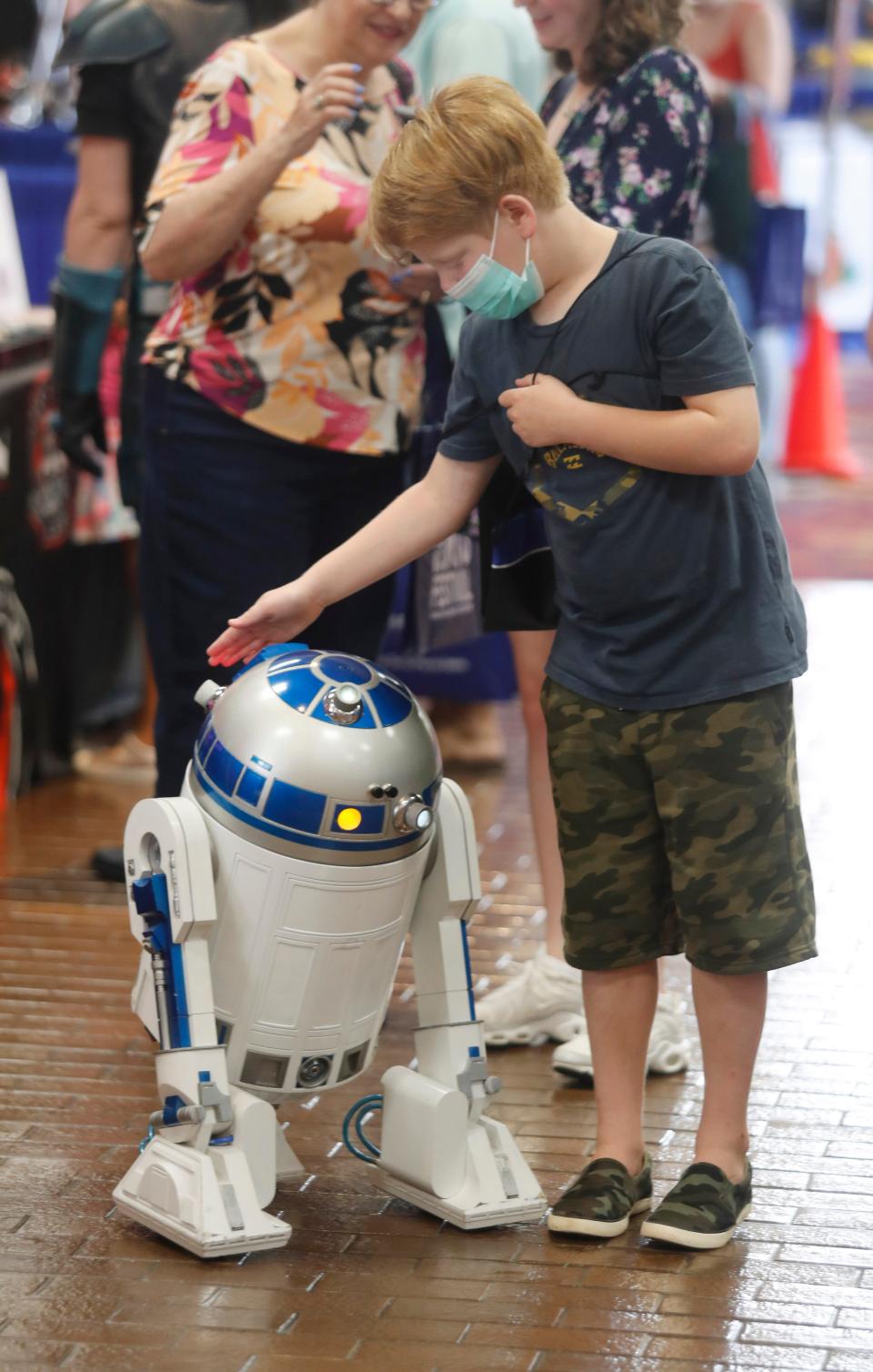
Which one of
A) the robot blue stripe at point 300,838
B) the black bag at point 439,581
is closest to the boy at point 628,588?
the robot blue stripe at point 300,838

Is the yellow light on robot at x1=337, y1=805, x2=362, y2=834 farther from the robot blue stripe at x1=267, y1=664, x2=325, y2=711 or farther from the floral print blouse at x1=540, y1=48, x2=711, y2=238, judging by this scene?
the floral print blouse at x1=540, y1=48, x2=711, y2=238

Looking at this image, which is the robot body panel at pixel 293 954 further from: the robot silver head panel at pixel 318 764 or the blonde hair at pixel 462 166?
the blonde hair at pixel 462 166

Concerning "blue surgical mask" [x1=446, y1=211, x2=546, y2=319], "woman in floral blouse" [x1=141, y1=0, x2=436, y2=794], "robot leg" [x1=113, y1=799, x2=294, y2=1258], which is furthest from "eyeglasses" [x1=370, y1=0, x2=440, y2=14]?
"robot leg" [x1=113, y1=799, x2=294, y2=1258]

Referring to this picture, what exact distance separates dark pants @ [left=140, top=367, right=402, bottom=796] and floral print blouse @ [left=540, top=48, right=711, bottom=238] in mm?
532

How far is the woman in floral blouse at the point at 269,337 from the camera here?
2830 millimetres

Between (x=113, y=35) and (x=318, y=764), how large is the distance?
1795 mm

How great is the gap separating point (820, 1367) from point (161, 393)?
167 cm

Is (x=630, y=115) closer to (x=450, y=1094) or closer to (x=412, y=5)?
(x=412, y=5)

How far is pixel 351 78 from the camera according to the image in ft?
9.14

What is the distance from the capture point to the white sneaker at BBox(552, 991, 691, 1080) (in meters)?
2.95

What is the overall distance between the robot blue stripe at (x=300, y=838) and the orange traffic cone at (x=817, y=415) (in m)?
6.93

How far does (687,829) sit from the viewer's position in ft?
7.70

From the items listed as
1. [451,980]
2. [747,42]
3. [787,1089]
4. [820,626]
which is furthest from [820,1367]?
[747,42]

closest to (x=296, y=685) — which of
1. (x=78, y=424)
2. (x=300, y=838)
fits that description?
(x=300, y=838)
